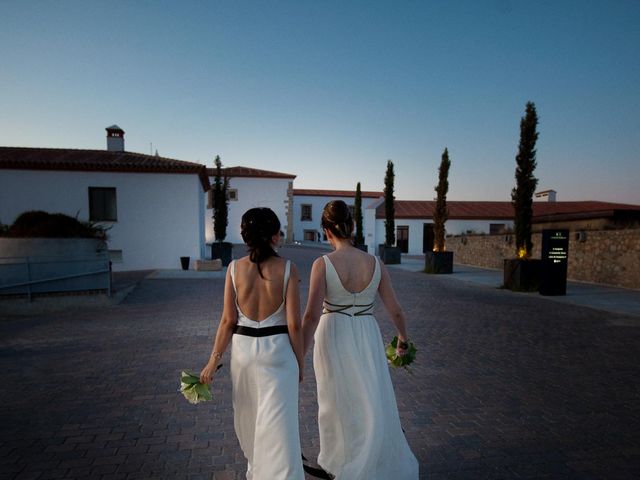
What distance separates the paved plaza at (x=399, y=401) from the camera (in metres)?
2.89

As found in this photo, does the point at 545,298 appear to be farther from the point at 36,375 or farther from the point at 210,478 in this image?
the point at 36,375

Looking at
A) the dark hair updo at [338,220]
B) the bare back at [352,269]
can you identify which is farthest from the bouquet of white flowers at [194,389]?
the dark hair updo at [338,220]

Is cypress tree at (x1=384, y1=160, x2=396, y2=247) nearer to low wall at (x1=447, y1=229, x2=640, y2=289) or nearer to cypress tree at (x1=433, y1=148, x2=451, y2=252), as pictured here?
cypress tree at (x1=433, y1=148, x2=451, y2=252)

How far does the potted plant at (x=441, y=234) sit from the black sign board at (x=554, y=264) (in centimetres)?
642

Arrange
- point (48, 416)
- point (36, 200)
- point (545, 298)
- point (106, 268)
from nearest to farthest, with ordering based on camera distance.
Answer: point (48, 416)
point (106, 268)
point (545, 298)
point (36, 200)

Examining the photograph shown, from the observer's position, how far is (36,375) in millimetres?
4684

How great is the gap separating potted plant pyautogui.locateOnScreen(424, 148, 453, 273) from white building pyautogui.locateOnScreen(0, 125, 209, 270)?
1098cm

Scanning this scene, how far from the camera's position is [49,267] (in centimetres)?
894

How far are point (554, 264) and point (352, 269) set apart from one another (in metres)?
11.0

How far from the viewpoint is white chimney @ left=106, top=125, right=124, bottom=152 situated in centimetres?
2027

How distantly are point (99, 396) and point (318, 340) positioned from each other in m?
2.92

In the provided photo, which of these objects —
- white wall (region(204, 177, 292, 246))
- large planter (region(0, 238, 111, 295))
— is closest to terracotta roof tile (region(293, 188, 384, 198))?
white wall (region(204, 177, 292, 246))

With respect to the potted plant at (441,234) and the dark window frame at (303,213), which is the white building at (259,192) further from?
the potted plant at (441,234)

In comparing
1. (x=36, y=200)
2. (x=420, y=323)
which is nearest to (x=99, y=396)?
(x=420, y=323)
